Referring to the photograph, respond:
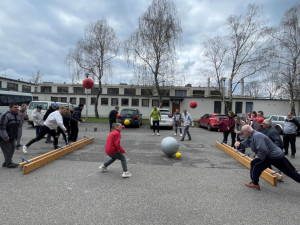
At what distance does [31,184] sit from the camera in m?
4.25

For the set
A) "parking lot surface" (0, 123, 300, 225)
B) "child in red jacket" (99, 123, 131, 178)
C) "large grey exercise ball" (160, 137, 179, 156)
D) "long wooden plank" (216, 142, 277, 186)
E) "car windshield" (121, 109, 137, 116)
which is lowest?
"parking lot surface" (0, 123, 300, 225)

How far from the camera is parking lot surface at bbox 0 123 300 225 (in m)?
3.06

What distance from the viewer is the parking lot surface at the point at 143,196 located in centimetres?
306

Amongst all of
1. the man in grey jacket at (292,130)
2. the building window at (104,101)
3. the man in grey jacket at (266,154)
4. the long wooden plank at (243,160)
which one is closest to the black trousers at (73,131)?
the long wooden plank at (243,160)

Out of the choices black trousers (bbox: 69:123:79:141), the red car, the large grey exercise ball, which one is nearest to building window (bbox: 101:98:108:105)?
the red car

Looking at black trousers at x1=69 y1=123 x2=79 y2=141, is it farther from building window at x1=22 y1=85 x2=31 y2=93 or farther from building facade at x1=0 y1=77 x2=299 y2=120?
building window at x1=22 y1=85 x2=31 y2=93

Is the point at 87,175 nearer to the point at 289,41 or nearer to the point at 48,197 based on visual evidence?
the point at 48,197

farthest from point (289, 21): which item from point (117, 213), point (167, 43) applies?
point (117, 213)

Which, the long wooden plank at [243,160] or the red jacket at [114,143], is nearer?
the long wooden plank at [243,160]

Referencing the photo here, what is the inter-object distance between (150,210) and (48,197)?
6.15 ft

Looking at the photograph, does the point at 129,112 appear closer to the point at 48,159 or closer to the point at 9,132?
the point at 48,159

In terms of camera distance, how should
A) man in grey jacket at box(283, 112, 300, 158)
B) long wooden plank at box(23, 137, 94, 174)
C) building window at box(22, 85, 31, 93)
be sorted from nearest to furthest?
1. long wooden plank at box(23, 137, 94, 174)
2. man in grey jacket at box(283, 112, 300, 158)
3. building window at box(22, 85, 31, 93)

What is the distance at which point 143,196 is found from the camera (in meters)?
3.83

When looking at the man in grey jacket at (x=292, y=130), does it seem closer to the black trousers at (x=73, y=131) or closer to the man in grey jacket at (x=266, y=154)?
the man in grey jacket at (x=266, y=154)
